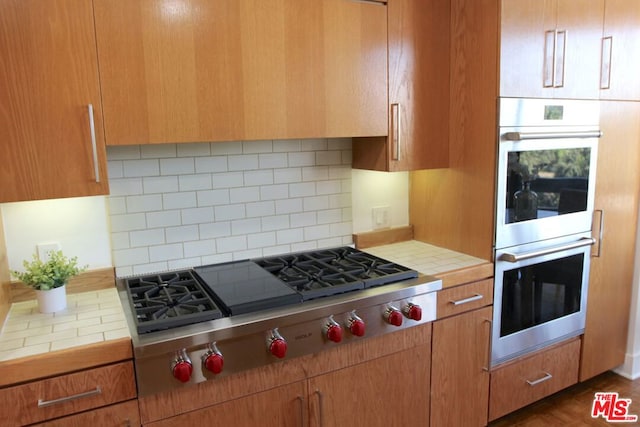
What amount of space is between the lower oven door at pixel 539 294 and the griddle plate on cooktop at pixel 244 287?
1.07 meters

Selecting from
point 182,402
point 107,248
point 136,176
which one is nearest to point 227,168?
point 136,176

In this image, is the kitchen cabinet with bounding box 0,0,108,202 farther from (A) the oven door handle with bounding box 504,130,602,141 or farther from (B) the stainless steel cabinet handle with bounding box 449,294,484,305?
(A) the oven door handle with bounding box 504,130,602,141

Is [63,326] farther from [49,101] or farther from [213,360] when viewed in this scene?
[49,101]

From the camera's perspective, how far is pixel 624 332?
287cm

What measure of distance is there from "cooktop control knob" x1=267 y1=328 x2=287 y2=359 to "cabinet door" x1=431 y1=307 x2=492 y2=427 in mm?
760

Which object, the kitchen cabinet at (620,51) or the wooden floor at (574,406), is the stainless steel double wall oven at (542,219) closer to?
the kitchen cabinet at (620,51)

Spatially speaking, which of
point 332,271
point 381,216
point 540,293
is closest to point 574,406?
point 540,293

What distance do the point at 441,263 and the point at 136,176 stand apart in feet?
4.63

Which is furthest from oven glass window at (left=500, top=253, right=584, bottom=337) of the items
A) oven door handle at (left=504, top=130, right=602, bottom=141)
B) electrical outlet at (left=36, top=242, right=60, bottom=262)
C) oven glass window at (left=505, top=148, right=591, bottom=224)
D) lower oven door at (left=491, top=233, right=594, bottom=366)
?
electrical outlet at (left=36, top=242, right=60, bottom=262)

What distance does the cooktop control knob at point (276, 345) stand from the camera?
1624mm

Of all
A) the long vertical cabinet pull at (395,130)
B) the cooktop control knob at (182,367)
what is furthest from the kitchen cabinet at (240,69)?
the cooktop control knob at (182,367)

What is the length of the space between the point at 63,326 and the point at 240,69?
43.1 inches

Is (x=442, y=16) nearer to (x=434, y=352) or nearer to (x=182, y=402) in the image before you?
(x=434, y=352)

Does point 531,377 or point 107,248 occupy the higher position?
point 107,248
